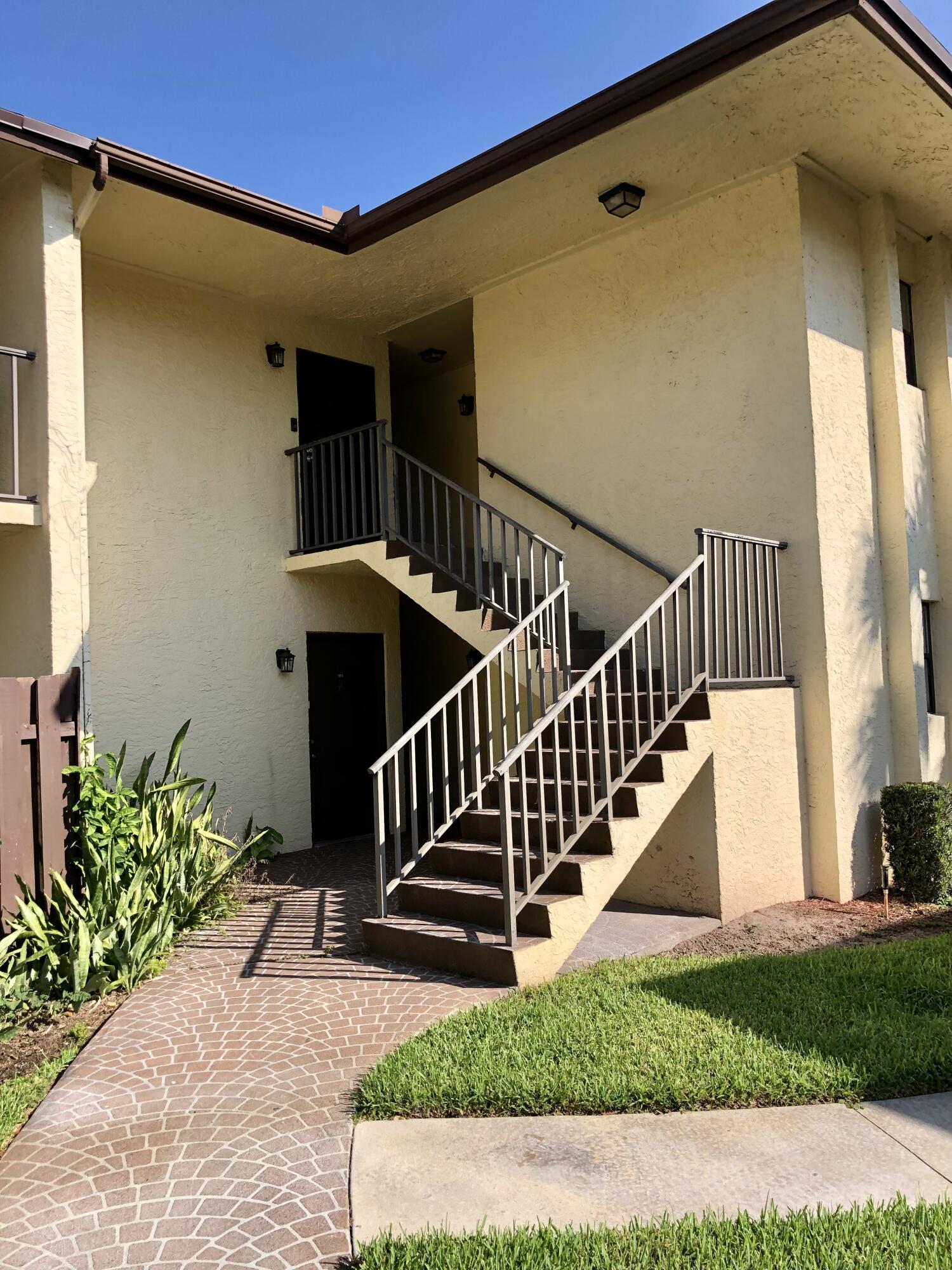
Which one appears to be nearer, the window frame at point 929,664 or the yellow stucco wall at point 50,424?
the yellow stucco wall at point 50,424

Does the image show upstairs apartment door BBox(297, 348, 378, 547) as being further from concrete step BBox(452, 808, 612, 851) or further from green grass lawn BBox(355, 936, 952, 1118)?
green grass lawn BBox(355, 936, 952, 1118)

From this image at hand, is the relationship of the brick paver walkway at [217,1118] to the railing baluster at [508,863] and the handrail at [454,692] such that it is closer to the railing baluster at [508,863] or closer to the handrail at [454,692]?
the railing baluster at [508,863]

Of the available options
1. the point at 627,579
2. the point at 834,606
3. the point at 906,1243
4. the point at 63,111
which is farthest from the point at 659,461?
the point at 906,1243

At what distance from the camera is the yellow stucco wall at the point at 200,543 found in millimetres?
8359

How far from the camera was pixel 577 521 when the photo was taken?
8.68m

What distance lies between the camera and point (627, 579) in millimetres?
8430

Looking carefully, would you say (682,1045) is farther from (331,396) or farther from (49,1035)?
(331,396)

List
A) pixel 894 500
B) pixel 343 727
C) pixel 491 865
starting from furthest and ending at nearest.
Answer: pixel 343 727 < pixel 894 500 < pixel 491 865

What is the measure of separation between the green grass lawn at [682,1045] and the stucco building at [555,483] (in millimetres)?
603

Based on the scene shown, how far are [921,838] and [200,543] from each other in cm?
677

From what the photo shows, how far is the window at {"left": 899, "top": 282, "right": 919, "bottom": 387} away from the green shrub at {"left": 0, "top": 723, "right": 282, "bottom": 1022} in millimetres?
7391

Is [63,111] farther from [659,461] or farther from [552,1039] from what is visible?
[552,1039]

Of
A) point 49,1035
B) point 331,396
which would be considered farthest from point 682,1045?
point 331,396

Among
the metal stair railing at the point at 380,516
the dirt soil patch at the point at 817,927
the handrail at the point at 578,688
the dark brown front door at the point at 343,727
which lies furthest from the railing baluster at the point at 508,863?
the dark brown front door at the point at 343,727
